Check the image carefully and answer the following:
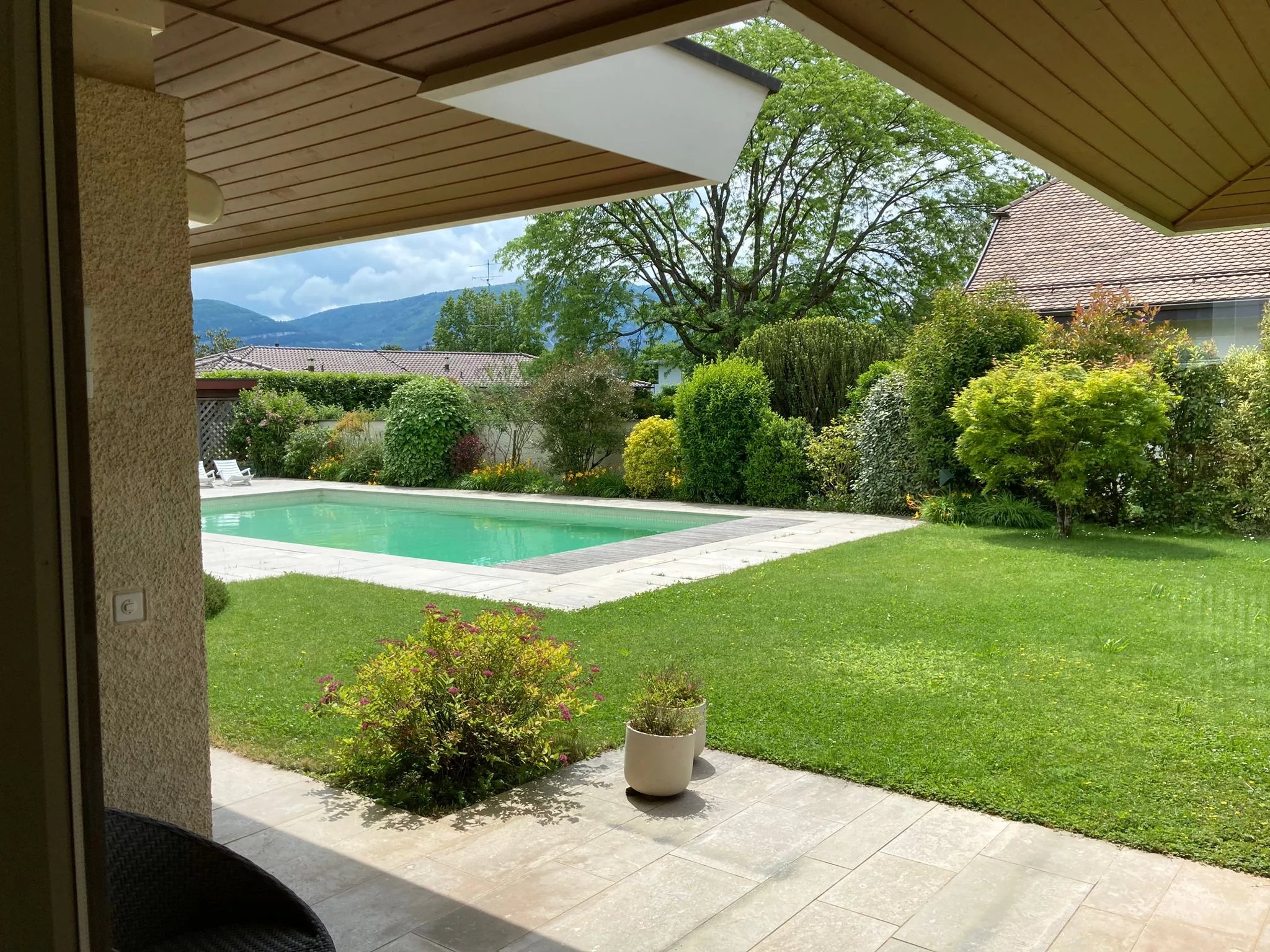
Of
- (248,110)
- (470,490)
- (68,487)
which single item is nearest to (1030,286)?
(470,490)

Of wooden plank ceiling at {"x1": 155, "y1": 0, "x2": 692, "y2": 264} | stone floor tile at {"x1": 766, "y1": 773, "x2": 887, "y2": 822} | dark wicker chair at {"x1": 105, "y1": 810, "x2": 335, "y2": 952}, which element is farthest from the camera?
stone floor tile at {"x1": 766, "y1": 773, "x2": 887, "y2": 822}

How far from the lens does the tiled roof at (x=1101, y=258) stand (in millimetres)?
17036

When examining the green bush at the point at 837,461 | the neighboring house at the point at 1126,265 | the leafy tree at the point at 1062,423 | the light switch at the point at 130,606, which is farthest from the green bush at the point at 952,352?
the light switch at the point at 130,606

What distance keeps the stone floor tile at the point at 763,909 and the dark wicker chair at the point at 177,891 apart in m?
1.29

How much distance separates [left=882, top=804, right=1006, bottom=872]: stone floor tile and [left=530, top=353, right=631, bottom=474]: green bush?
1399 cm

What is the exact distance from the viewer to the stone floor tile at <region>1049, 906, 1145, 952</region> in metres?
2.96

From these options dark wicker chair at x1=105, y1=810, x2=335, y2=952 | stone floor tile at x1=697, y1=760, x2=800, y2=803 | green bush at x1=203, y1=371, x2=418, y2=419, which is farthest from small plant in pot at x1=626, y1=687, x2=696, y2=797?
green bush at x1=203, y1=371, x2=418, y2=419

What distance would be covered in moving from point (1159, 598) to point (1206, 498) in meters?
4.38

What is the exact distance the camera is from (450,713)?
14.1 feet

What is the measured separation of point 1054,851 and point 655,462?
1330cm

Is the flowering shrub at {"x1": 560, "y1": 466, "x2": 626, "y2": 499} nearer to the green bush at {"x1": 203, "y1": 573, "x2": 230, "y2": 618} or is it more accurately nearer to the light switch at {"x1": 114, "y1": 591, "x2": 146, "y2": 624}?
the green bush at {"x1": 203, "y1": 573, "x2": 230, "y2": 618}

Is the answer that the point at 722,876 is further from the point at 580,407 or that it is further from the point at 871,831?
the point at 580,407

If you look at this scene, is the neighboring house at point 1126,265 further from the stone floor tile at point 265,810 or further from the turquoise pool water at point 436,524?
the stone floor tile at point 265,810

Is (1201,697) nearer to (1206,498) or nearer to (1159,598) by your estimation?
(1159,598)
